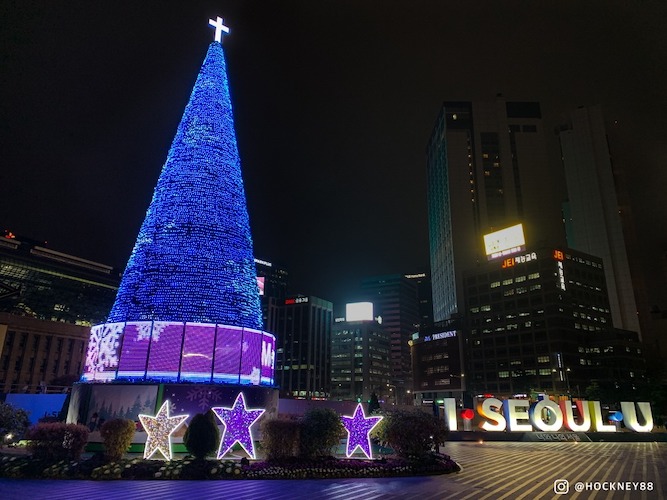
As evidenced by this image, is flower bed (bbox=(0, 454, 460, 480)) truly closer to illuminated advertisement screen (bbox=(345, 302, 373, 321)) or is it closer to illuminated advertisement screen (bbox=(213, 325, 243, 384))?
illuminated advertisement screen (bbox=(213, 325, 243, 384))

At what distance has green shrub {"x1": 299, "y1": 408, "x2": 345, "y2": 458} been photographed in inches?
754

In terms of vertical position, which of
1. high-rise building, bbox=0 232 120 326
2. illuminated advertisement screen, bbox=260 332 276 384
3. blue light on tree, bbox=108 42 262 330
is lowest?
illuminated advertisement screen, bbox=260 332 276 384

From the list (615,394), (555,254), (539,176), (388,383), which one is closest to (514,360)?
(555,254)

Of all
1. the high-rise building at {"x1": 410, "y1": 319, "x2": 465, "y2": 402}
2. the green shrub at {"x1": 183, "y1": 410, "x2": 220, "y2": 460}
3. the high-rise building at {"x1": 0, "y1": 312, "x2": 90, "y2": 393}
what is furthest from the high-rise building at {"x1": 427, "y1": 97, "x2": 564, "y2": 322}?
the green shrub at {"x1": 183, "y1": 410, "x2": 220, "y2": 460}

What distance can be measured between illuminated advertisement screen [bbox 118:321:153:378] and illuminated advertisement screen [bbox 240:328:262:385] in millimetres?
5677

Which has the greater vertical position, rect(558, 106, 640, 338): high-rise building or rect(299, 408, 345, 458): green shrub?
rect(558, 106, 640, 338): high-rise building

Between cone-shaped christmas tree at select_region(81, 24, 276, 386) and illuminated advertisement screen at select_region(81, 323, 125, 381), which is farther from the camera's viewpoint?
illuminated advertisement screen at select_region(81, 323, 125, 381)

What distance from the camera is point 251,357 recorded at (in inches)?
1077

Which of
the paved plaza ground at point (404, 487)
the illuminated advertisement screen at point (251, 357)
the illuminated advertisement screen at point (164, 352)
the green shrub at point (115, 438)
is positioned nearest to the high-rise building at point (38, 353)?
the illuminated advertisement screen at point (164, 352)

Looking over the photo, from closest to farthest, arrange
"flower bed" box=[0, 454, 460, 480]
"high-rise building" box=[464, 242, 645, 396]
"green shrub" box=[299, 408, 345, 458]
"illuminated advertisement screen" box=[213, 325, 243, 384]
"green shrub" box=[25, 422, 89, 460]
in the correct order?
1. "flower bed" box=[0, 454, 460, 480]
2. "green shrub" box=[25, 422, 89, 460]
3. "green shrub" box=[299, 408, 345, 458]
4. "illuminated advertisement screen" box=[213, 325, 243, 384]
5. "high-rise building" box=[464, 242, 645, 396]

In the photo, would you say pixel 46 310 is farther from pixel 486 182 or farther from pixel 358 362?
pixel 486 182

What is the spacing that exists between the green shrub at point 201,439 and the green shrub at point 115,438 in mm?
2576

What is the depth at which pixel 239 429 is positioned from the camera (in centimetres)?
1911

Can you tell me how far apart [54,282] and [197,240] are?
95167 mm
